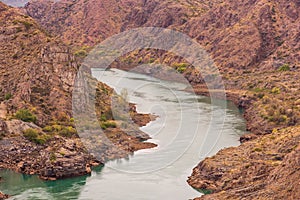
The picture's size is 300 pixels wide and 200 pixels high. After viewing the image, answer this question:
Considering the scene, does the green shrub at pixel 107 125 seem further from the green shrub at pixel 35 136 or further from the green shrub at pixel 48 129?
the green shrub at pixel 35 136

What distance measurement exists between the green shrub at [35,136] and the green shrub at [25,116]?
482 cm

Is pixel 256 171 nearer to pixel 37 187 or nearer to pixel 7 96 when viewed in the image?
pixel 37 187

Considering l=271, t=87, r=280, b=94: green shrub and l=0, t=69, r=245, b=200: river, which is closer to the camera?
l=0, t=69, r=245, b=200: river

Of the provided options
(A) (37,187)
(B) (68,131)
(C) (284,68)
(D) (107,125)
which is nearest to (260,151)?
(A) (37,187)

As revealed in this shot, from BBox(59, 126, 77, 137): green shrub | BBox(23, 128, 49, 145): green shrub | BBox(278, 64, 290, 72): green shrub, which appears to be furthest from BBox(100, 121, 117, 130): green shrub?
BBox(278, 64, 290, 72): green shrub

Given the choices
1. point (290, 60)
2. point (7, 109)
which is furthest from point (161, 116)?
point (290, 60)

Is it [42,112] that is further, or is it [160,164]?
[42,112]

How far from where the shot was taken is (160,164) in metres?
85.2

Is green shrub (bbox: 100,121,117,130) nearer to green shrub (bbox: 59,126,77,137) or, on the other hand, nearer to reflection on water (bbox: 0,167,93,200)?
green shrub (bbox: 59,126,77,137)

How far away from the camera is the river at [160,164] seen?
73.2 metres

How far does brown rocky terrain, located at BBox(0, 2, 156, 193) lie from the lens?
276 ft

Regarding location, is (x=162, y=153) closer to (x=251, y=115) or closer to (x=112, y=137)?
(x=112, y=137)

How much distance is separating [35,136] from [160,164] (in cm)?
2359

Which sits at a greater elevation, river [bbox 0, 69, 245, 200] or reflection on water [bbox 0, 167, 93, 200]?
river [bbox 0, 69, 245, 200]
